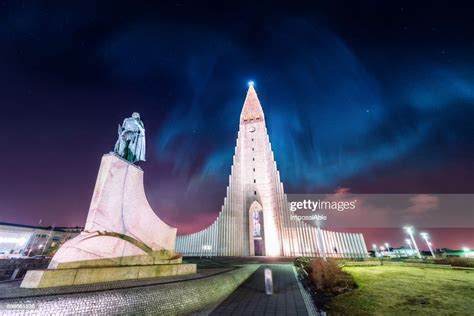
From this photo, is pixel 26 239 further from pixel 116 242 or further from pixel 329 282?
pixel 329 282

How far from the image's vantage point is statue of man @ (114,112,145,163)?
716 centimetres

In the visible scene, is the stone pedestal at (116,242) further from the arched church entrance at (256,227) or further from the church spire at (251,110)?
the church spire at (251,110)

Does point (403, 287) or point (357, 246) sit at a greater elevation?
point (357, 246)

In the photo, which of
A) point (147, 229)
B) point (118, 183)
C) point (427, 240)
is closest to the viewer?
point (118, 183)

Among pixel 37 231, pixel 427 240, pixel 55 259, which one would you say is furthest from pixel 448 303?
pixel 37 231

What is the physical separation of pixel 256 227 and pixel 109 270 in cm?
2912

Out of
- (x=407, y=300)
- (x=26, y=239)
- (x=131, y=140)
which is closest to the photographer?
(x=407, y=300)

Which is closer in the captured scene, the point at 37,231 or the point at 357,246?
the point at 357,246

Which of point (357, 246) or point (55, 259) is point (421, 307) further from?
point (357, 246)

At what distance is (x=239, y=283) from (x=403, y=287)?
6.02m

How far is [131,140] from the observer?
7398 millimetres

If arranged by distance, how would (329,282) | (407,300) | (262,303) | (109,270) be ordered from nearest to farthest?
(109,270), (262,303), (407,300), (329,282)

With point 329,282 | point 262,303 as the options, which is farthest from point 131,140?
point 329,282

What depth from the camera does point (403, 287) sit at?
7.16 meters
